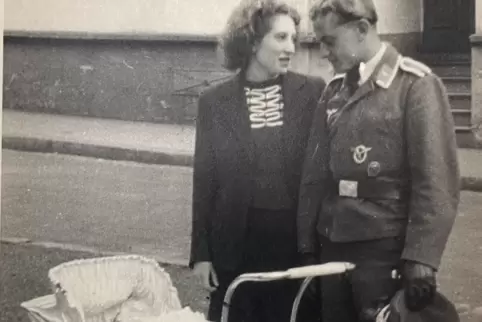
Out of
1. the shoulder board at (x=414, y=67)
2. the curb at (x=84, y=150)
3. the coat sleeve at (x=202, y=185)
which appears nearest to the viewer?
the shoulder board at (x=414, y=67)

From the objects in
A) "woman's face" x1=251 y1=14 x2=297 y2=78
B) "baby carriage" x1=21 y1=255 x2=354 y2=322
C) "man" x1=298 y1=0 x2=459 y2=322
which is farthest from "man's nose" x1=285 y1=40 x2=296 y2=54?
"baby carriage" x1=21 y1=255 x2=354 y2=322

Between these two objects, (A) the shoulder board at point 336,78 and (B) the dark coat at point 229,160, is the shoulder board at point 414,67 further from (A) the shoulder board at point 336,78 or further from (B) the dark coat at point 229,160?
(B) the dark coat at point 229,160

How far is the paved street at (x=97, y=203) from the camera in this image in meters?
2.06

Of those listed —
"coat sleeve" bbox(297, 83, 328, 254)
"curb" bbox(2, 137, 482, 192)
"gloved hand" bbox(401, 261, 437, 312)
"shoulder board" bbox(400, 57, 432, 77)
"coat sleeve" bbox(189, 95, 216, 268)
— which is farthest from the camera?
"curb" bbox(2, 137, 482, 192)

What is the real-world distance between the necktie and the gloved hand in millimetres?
380

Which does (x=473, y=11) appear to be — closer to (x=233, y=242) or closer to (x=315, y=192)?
(x=315, y=192)

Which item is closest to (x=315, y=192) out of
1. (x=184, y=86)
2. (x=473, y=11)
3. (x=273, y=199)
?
(x=273, y=199)

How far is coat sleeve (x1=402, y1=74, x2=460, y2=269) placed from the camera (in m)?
1.67

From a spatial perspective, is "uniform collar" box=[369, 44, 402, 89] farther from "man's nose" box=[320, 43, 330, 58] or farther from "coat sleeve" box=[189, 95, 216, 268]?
"coat sleeve" box=[189, 95, 216, 268]

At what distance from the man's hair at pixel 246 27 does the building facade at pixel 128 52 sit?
0.03 metres

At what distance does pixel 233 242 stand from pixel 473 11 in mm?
818

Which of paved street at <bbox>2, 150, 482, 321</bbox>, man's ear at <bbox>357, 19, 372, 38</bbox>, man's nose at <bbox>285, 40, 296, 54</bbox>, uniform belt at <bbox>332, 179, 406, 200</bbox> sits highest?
man's ear at <bbox>357, 19, 372, 38</bbox>

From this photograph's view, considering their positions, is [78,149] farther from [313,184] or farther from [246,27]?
[313,184]

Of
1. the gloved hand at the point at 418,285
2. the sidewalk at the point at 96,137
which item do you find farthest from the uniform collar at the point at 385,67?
the sidewalk at the point at 96,137
